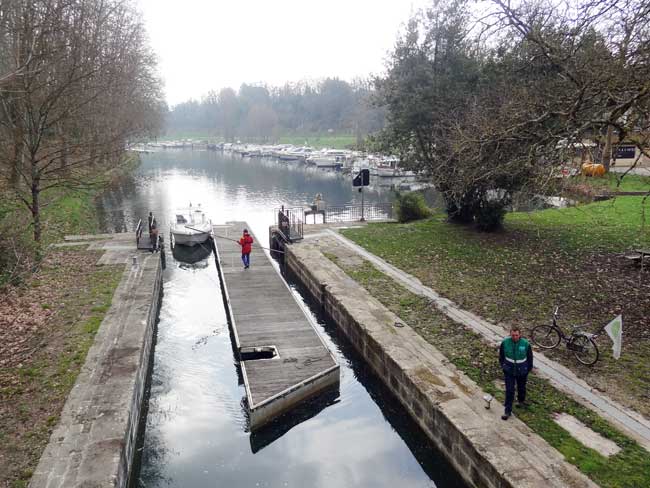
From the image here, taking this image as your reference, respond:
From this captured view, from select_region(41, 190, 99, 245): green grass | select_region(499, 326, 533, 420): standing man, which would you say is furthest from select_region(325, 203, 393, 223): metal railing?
select_region(499, 326, 533, 420): standing man

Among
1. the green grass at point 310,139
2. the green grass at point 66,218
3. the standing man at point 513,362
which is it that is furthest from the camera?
the green grass at point 310,139

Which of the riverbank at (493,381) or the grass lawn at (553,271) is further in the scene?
the grass lawn at (553,271)

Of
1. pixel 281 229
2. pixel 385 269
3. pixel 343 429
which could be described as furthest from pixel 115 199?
pixel 343 429

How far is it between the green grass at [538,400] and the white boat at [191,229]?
12.8 m

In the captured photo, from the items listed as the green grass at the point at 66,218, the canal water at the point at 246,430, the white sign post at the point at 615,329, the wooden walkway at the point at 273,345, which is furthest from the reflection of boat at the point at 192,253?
the white sign post at the point at 615,329

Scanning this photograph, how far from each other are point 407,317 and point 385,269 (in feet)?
15.2

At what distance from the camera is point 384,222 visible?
27.4m

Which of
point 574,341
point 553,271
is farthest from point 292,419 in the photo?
point 553,271

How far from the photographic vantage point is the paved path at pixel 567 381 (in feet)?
27.9

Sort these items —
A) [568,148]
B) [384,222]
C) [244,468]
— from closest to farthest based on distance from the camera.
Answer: [244,468] → [568,148] → [384,222]

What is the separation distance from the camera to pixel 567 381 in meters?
10.0

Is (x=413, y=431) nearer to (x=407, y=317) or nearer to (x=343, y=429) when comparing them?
(x=343, y=429)

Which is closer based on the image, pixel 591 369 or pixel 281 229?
pixel 591 369

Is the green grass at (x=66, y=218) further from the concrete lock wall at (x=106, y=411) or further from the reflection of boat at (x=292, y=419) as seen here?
the reflection of boat at (x=292, y=419)
